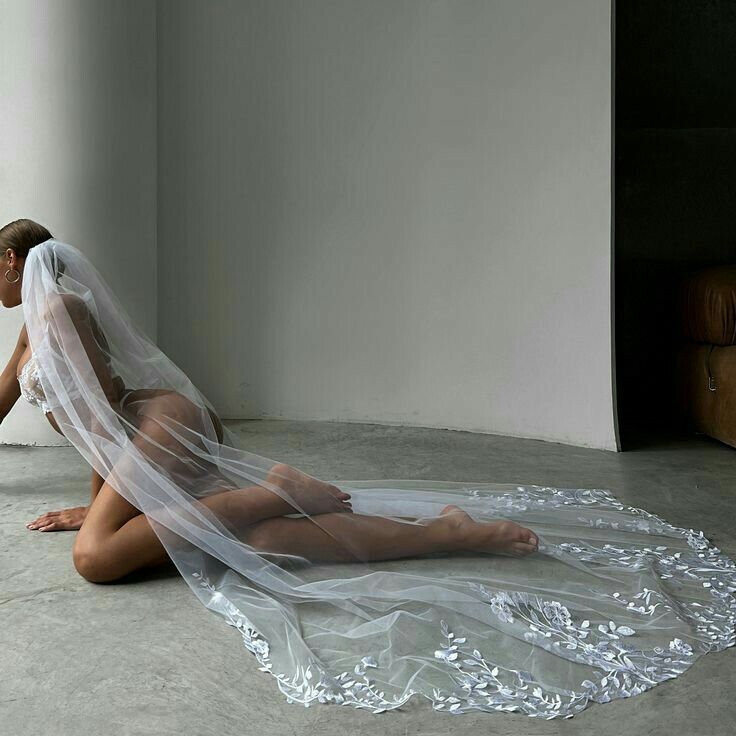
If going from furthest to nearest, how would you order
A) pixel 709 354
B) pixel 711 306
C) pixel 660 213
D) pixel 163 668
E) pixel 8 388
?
pixel 660 213, pixel 709 354, pixel 711 306, pixel 8 388, pixel 163 668

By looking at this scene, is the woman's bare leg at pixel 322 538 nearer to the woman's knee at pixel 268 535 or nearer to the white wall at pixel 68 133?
the woman's knee at pixel 268 535

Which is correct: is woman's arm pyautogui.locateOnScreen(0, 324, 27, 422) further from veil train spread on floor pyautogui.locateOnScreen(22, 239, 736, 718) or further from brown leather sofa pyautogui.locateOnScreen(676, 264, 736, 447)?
brown leather sofa pyautogui.locateOnScreen(676, 264, 736, 447)

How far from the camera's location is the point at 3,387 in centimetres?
286

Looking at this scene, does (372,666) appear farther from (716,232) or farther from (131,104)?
(716,232)

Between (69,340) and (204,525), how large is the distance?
2.10 ft

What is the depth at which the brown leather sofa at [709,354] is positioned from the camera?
12.4 feet

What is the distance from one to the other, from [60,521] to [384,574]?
1122 mm

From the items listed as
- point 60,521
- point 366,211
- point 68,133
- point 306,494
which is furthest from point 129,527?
point 366,211

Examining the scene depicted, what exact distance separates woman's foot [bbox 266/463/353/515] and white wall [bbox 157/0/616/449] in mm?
2063

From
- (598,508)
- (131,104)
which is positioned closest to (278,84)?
(131,104)

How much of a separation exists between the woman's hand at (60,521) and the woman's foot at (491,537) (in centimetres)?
113

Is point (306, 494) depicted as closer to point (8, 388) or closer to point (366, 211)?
point (8, 388)

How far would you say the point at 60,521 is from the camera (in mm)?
2623

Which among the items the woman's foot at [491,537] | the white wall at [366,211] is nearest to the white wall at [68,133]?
the white wall at [366,211]
